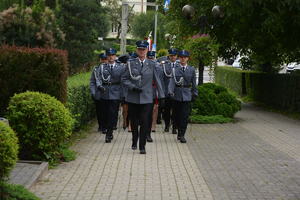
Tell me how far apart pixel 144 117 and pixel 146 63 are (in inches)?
38.3

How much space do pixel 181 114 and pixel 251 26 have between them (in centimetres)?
813

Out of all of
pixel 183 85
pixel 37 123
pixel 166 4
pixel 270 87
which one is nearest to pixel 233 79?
pixel 270 87

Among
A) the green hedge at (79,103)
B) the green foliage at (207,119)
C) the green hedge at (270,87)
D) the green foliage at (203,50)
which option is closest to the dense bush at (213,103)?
the green foliage at (207,119)

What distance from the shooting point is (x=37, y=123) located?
31.1ft

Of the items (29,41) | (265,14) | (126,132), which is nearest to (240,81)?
(265,14)

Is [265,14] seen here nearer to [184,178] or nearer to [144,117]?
[144,117]

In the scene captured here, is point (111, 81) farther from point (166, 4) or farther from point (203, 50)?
point (166, 4)

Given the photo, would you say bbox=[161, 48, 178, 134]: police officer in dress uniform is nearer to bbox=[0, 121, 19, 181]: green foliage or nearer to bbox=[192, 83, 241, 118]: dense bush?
bbox=[192, 83, 241, 118]: dense bush

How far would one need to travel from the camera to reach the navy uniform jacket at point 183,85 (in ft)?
43.4

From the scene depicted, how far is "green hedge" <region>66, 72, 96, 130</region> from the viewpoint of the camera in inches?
506

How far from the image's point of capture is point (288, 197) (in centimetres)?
784

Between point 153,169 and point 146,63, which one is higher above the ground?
point 146,63

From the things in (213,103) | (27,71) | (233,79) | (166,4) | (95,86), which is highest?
(166,4)

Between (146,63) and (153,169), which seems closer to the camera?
(153,169)
